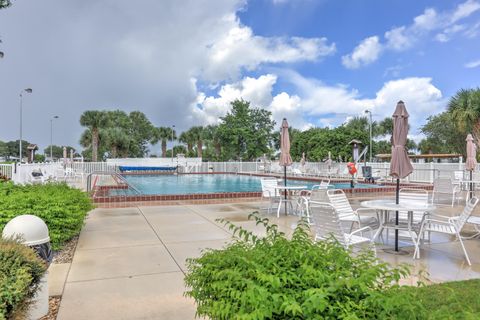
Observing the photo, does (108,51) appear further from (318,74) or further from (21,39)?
(318,74)

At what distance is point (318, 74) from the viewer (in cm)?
2366

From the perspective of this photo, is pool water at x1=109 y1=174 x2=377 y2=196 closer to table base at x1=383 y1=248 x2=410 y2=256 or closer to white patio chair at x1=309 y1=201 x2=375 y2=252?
table base at x1=383 y1=248 x2=410 y2=256

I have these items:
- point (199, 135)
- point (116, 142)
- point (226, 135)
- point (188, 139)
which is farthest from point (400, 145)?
point (188, 139)

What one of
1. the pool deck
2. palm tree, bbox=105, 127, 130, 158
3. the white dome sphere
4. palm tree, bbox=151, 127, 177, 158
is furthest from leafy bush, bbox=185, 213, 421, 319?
palm tree, bbox=151, 127, 177, 158

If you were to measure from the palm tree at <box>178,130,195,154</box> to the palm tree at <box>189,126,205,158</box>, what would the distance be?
0.52 m

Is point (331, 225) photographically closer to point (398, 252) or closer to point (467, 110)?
point (398, 252)

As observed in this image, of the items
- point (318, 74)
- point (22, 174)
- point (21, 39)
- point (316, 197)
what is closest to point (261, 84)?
point (318, 74)

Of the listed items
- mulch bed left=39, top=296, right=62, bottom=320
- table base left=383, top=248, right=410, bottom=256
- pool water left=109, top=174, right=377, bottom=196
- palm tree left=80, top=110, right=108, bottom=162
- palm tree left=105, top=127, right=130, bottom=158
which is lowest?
mulch bed left=39, top=296, right=62, bottom=320

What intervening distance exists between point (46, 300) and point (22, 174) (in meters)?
11.5

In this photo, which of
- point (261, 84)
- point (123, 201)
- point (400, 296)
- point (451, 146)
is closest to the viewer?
point (400, 296)

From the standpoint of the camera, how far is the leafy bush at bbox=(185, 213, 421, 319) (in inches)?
58.2

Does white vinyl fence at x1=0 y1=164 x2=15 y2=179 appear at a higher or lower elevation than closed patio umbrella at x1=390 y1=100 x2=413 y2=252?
lower

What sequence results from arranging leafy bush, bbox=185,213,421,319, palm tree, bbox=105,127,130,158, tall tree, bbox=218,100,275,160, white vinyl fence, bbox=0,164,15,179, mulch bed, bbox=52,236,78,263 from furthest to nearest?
palm tree, bbox=105,127,130,158 < tall tree, bbox=218,100,275,160 < white vinyl fence, bbox=0,164,15,179 < mulch bed, bbox=52,236,78,263 < leafy bush, bbox=185,213,421,319

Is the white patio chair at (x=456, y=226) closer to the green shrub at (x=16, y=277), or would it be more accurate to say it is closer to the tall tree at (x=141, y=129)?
the green shrub at (x=16, y=277)
